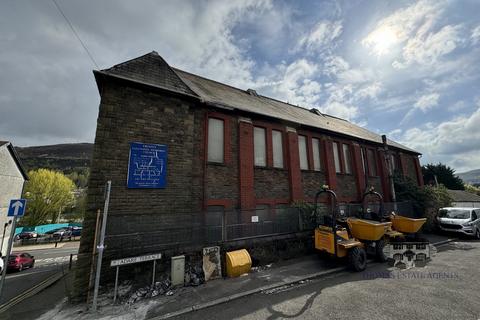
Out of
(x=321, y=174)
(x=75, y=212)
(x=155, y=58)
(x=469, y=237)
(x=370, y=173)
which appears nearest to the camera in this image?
(x=155, y=58)

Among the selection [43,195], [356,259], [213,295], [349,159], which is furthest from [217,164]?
[43,195]

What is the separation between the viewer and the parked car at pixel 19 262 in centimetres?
1397

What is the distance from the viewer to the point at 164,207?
294 inches

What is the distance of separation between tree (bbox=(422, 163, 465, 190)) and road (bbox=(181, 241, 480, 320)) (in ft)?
113

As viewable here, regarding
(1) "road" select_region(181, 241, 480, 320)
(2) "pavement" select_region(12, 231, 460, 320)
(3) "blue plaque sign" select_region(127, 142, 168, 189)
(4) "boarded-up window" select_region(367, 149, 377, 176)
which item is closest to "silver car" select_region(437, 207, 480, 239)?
(4) "boarded-up window" select_region(367, 149, 377, 176)

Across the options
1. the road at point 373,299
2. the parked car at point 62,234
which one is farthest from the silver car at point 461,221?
the parked car at point 62,234

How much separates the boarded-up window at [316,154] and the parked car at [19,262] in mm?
22071

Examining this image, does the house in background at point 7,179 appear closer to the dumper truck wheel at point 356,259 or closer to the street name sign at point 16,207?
the street name sign at point 16,207

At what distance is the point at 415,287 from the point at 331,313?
3175mm

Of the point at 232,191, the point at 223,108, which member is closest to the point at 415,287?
the point at 232,191

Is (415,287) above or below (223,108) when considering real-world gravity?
below

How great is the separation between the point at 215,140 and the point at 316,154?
765 centimetres

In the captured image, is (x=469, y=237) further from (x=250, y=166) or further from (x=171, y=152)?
(x=171, y=152)

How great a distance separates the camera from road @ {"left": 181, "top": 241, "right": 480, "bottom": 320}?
4.42 meters
